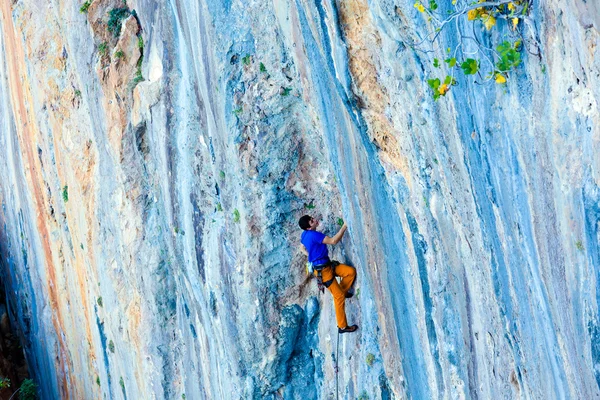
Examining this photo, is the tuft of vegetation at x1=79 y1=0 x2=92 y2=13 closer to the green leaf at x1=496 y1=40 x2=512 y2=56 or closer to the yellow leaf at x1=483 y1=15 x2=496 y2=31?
the yellow leaf at x1=483 y1=15 x2=496 y2=31

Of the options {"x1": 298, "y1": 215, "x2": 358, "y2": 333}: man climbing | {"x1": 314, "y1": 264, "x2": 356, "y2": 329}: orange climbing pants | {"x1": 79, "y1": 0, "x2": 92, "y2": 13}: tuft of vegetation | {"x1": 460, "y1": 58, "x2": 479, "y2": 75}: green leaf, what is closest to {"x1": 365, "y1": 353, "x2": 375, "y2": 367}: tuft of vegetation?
{"x1": 298, "y1": 215, "x2": 358, "y2": 333}: man climbing

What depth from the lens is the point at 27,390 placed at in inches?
709

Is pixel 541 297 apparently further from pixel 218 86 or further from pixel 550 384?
pixel 218 86

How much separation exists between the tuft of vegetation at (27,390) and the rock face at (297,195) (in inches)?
102

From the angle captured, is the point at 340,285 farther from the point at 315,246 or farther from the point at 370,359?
the point at 370,359

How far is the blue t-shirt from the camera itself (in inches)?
333

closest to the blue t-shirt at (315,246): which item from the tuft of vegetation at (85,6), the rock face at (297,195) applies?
the rock face at (297,195)

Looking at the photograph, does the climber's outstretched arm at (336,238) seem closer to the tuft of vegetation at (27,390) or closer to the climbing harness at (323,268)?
the climbing harness at (323,268)

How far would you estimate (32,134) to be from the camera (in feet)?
49.4

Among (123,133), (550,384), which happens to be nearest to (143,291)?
(123,133)

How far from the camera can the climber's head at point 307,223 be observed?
27.7 ft

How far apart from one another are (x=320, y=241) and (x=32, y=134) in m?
9.04

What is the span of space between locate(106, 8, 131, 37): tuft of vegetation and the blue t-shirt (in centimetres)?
512

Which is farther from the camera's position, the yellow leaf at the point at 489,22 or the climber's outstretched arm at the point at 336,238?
the climber's outstretched arm at the point at 336,238
